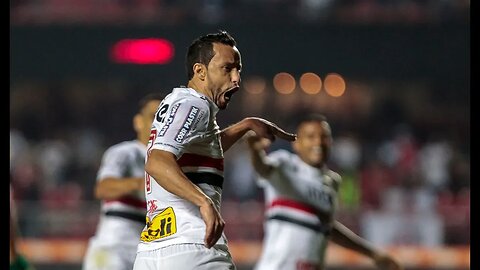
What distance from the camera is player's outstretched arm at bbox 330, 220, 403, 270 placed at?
7.72 metres

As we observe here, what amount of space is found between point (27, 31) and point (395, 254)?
8.36 meters

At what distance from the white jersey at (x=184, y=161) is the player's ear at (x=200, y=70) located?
9cm

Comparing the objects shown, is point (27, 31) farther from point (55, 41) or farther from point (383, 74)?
point (383, 74)

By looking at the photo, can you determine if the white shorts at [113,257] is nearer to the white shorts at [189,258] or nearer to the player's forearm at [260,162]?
the player's forearm at [260,162]

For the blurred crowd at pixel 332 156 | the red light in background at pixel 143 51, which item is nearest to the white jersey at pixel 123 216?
the blurred crowd at pixel 332 156

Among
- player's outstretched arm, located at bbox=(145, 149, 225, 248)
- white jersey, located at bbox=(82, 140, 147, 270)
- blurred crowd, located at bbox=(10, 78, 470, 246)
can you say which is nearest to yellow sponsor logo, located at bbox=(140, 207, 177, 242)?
player's outstretched arm, located at bbox=(145, 149, 225, 248)

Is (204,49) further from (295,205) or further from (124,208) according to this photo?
(124,208)

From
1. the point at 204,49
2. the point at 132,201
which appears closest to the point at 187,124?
the point at 204,49

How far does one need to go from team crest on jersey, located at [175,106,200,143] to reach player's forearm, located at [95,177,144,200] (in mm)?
2598

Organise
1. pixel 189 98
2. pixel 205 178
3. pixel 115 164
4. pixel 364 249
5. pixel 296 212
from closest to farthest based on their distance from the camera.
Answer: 1. pixel 189 98
2. pixel 205 178
3. pixel 364 249
4. pixel 296 212
5. pixel 115 164

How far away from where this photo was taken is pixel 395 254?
15.4 metres

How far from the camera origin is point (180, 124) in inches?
195

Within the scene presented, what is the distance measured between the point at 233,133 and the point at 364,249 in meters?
2.50

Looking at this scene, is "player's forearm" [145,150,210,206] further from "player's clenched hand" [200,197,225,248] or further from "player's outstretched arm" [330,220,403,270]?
"player's outstretched arm" [330,220,403,270]
